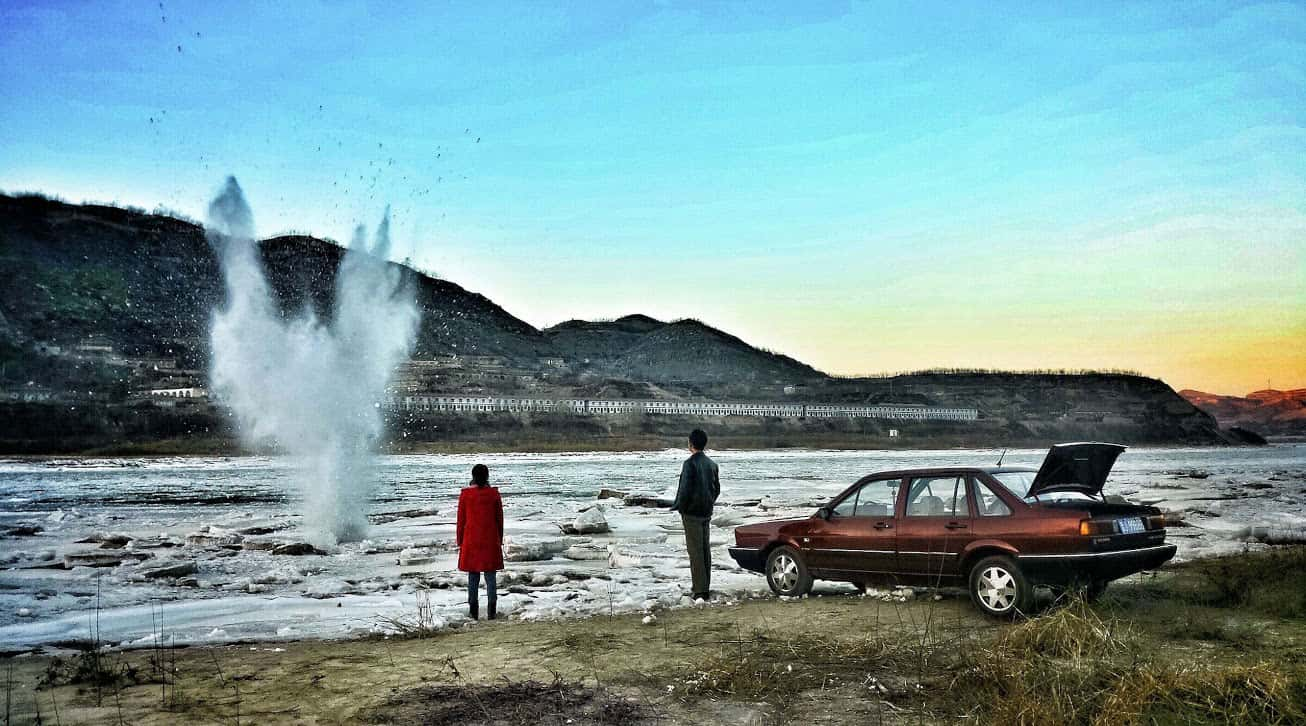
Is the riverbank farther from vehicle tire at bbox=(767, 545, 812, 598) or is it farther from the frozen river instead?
the frozen river

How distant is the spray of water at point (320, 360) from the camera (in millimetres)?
24625

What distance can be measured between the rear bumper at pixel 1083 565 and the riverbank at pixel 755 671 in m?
0.43

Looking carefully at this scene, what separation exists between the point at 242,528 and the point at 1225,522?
24.0 metres

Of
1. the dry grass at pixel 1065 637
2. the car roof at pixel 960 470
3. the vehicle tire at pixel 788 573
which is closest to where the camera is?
the dry grass at pixel 1065 637

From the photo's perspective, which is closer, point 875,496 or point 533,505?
point 875,496

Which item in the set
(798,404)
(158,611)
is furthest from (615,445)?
(158,611)

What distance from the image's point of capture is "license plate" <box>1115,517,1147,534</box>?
31.9 feet

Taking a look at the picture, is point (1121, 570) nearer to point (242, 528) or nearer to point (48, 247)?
point (242, 528)

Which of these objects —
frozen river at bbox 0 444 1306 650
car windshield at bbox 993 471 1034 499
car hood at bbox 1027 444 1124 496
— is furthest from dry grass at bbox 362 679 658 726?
car hood at bbox 1027 444 1124 496

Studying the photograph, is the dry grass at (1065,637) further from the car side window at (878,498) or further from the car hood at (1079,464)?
the car hood at (1079,464)

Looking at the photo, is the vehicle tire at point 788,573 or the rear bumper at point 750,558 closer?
the vehicle tire at point 788,573

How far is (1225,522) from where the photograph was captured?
22.4 m

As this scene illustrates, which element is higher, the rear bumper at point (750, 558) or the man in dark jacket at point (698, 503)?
the man in dark jacket at point (698, 503)

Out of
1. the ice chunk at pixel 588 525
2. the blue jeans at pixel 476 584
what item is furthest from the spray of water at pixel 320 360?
the blue jeans at pixel 476 584
